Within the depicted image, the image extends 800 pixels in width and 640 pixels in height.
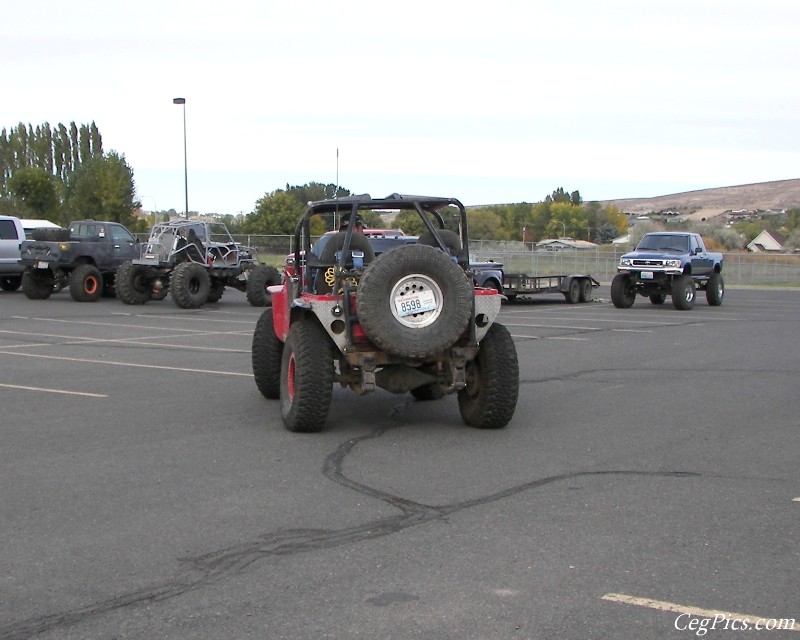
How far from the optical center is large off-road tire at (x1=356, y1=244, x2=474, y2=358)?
28.9 feet

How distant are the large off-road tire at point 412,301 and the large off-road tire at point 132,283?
1836cm

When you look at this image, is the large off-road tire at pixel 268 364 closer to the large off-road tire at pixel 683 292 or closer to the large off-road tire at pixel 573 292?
the large off-road tire at pixel 683 292

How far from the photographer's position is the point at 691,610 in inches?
195

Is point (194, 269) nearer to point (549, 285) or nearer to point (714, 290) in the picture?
point (549, 285)

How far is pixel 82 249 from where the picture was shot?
27.5 meters

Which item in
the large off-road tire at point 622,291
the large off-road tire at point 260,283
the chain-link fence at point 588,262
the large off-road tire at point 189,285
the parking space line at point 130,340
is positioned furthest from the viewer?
the chain-link fence at point 588,262

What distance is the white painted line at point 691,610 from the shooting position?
484 centimetres

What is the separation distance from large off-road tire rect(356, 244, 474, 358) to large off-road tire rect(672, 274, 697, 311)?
772 inches

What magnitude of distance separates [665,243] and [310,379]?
22005 mm

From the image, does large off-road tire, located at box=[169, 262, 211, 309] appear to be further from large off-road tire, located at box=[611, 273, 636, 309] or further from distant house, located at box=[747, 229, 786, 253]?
distant house, located at box=[747, 229, 786, 253]

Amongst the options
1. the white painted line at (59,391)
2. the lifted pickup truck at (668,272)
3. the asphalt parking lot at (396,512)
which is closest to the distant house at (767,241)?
the lifted pickup truck at (668,272)

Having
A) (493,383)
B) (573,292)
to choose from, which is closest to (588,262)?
(573,292)

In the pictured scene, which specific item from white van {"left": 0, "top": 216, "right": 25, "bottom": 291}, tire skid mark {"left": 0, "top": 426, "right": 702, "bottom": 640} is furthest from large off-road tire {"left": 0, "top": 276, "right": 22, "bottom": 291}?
tire skid mark {"left": 0, "top": 426, "right": 702, "bottom": 640}

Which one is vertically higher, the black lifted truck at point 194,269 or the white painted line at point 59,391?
the black lifted truck at point 194,269
